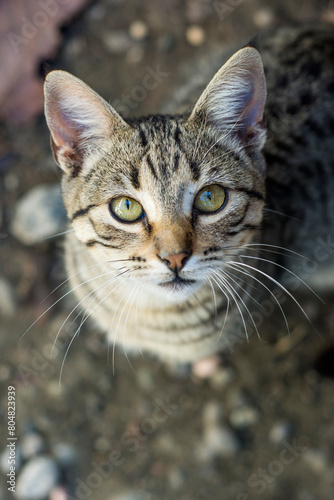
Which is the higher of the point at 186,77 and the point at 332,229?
the point at 186,77

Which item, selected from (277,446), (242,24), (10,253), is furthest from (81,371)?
(242,24)

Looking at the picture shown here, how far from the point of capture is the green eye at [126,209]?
1839 mm

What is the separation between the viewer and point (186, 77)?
11.2ft

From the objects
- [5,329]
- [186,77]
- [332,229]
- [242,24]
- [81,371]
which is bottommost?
[81,371]

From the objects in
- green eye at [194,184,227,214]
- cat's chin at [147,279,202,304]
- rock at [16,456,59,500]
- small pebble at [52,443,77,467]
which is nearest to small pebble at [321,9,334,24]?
green eye at [194,184,227,214]

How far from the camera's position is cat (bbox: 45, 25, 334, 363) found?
Answer: 179 centimetres

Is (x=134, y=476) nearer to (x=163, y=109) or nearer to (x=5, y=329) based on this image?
(x=5, y=329)

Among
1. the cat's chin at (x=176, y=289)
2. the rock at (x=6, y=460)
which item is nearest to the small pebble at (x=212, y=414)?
the rock at (x=6, y=460)

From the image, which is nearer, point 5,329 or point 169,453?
point 169,453

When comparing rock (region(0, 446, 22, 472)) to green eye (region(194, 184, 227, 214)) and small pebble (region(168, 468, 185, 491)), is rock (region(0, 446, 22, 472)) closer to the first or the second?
small pebble (region(168, 468, 185, 491))

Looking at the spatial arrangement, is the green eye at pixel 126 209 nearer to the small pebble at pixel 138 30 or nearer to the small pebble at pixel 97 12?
the small pebble at pixel 138 30

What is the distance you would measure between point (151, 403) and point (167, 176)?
159 cm

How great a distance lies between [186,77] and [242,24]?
763mm

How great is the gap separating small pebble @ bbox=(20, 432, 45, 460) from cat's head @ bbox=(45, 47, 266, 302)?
1.36 meters
